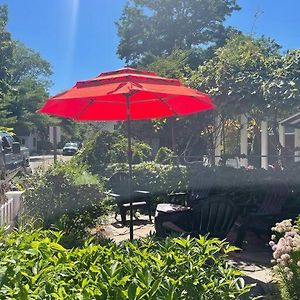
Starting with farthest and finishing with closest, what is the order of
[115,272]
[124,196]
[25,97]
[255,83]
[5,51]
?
1. [25,97]
2. [5,51]
3. [255,83]
4. [124,196]
5. [115,272]

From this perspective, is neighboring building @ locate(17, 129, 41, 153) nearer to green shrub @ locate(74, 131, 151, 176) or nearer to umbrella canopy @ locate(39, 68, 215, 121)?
green shrub @ locate(74, 131, 151, 176)

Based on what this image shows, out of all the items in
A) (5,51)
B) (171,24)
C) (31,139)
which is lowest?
(31,139)

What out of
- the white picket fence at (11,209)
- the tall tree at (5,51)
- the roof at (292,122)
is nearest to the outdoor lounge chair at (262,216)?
the white picket fence at (11,209)

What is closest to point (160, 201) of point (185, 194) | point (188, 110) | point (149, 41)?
point (185, 194)

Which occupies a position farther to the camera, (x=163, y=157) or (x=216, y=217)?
(x=163, y=157)

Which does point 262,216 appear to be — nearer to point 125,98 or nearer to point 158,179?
point 125,98

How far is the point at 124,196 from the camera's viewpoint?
797 centimetres

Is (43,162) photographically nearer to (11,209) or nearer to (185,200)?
(185,200)

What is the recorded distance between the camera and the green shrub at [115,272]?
1.63 metres

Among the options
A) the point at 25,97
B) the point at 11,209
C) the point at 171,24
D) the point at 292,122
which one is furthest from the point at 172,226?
the point at 25,97

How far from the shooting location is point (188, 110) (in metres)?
6.12

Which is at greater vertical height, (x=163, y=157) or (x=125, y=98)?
(x=125, y=98)

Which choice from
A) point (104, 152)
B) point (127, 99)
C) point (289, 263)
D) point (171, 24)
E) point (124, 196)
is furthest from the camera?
point (171, 24)

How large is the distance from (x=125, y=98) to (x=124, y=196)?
2.53m
